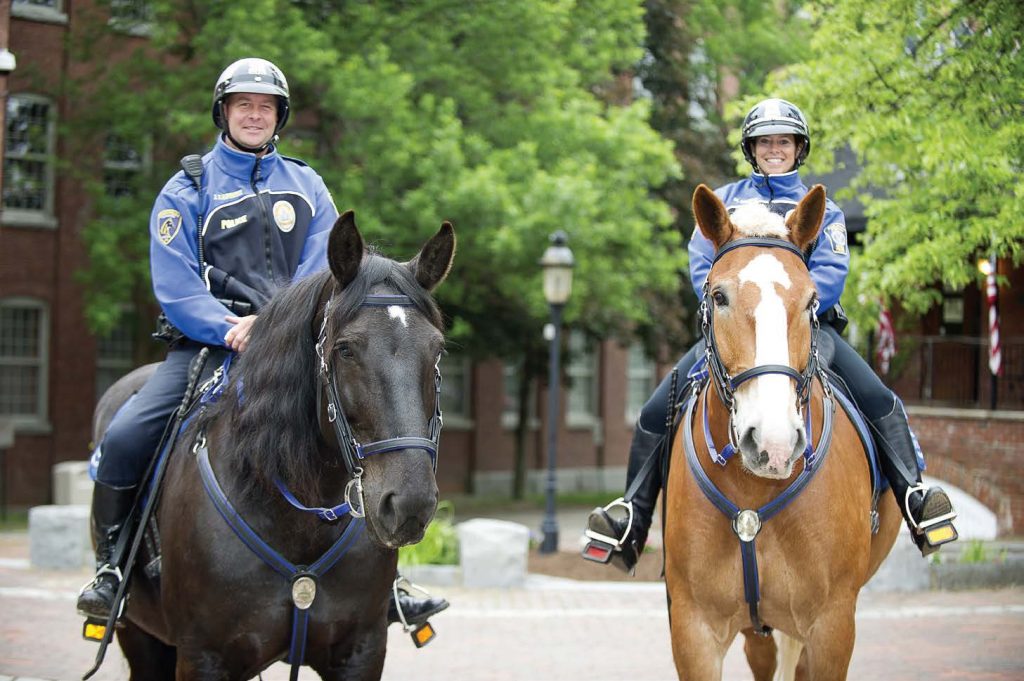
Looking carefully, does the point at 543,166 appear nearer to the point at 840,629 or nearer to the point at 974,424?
the point at 974,424

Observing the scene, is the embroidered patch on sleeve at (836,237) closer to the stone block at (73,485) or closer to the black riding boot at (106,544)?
the black riding boot at (106,544)

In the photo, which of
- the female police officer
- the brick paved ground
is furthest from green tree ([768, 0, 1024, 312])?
the female police officer

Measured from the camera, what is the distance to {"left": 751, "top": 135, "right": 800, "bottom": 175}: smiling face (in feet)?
18.7

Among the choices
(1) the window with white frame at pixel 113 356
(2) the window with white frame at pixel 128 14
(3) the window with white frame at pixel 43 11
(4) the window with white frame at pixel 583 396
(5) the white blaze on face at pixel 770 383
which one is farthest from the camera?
(4) the window with white frame at pixel 583 396

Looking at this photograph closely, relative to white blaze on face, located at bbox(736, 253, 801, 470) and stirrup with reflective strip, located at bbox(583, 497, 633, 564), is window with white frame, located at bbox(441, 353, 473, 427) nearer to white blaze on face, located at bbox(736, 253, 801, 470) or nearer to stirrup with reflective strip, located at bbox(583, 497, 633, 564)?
stirrup with reflective strip, located at bbox(583, 497, 633, 564)

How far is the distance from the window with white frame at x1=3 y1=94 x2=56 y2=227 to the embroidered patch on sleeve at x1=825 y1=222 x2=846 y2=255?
18.9m

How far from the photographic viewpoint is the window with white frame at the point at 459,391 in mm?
31031

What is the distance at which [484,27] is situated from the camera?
754 inches

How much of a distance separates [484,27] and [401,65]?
151 centimetres

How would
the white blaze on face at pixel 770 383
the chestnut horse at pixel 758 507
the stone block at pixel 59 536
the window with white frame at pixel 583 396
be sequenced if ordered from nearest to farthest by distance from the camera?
1. the white blaze on face at pixel 770 383
2. the chestnut horse at pixel 758 507
3. the stone block at pixel 59 536
4. the window with white frame at pixel 583 396

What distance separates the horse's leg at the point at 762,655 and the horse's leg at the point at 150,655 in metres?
2.88

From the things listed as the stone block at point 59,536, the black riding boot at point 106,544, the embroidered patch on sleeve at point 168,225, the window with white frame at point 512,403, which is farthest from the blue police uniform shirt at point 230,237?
the window with white frame at point 512,403

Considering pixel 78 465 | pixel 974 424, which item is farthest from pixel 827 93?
pixel 78 465

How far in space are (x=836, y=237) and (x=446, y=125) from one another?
13.5m
